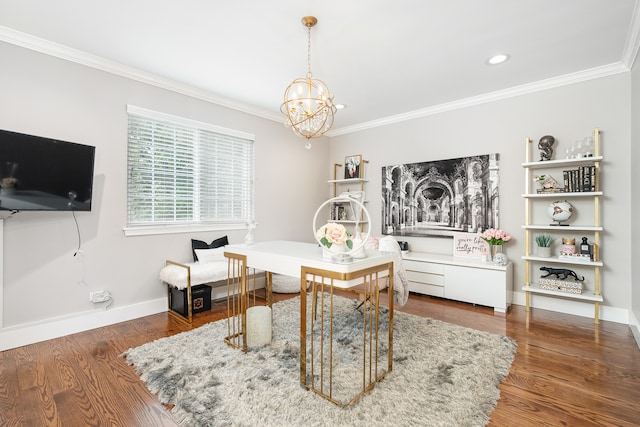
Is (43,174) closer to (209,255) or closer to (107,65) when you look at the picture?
(107,65)

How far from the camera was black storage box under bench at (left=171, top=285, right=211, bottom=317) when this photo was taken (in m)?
3.17

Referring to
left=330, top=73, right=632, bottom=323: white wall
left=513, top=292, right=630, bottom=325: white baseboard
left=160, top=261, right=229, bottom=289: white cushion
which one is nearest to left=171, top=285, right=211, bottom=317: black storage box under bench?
left=160, top=261, right=229, bottom=289: white cushion

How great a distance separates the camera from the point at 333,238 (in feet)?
6.00

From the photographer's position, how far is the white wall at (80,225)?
8.30 feet

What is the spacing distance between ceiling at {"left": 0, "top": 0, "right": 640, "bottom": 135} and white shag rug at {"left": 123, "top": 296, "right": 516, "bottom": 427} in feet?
8.45

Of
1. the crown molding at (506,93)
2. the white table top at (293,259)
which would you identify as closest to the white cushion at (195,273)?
the white table top at (293,259)

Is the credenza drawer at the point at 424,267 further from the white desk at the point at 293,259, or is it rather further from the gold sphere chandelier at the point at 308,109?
the gold sphere chandelier at the point at 308,109

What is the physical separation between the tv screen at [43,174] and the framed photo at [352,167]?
137 inches

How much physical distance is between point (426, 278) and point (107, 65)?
4265 millimetres

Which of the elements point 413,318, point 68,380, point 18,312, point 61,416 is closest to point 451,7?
point 413,318

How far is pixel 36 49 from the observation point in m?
2.60

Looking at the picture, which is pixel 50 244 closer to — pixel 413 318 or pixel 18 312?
pixel 18 312

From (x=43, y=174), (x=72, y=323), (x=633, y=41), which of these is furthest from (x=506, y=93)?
(x=72, y=323)

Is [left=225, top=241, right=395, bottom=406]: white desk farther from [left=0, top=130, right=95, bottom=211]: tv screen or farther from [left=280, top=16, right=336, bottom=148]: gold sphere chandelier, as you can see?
[left=0, top=130, right=95, bottom=211]: tv screen
